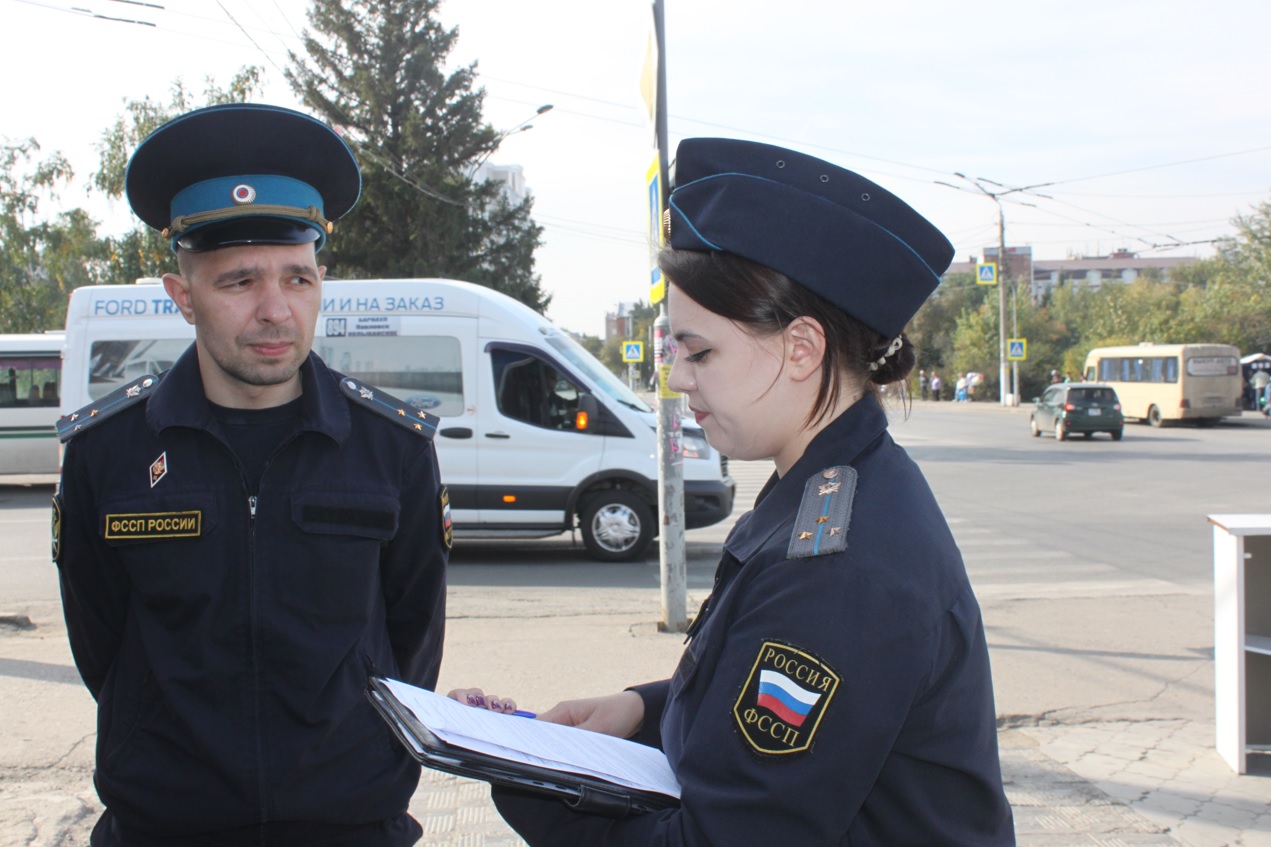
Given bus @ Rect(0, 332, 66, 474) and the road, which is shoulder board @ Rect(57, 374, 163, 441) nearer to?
the road

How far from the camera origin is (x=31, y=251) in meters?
28.4

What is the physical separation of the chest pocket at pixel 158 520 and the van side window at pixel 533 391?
782cm

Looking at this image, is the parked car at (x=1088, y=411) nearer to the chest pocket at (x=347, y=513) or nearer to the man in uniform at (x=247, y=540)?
the man in uniform at (x=247, y=540)

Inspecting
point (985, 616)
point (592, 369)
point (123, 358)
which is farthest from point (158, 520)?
point (123, 358)

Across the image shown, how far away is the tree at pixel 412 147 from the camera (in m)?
Answer: 31.4

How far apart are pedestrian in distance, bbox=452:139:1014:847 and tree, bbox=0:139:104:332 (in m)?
29.8

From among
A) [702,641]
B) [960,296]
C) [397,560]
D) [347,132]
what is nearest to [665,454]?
[397,560]

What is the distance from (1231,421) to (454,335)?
3203 centimetres

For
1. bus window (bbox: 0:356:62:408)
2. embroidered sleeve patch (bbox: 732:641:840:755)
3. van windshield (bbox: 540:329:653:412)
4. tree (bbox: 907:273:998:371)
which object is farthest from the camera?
tree (bbox: 907:273:998:371)

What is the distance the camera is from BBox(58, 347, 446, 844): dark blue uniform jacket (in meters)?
1.88

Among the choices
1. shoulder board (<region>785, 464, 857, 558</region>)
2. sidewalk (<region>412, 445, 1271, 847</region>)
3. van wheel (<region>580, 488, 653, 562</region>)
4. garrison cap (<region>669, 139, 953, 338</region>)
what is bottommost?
sidewalk (<region>412, 445, 1271, 847</region>)

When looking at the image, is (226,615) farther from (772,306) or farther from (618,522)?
(618,522)

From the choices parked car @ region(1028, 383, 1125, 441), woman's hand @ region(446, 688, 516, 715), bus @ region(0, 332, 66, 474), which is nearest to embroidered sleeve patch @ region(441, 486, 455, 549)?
woman's hand @ region(446, 688, 516, 715)

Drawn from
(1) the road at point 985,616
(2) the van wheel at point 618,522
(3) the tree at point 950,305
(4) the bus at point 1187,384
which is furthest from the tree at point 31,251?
(3) the tree at point 950,305
